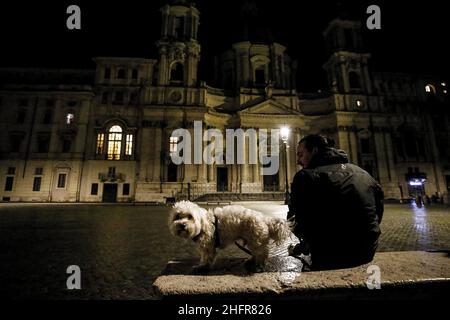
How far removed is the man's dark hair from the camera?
8.33ft

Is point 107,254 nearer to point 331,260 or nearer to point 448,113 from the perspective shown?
point 331,260

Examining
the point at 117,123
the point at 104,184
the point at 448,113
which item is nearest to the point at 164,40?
the point at 117,123

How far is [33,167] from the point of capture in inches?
1114

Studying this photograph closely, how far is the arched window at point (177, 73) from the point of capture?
32.9 meters

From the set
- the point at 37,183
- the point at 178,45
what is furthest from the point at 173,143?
the point at 37,183

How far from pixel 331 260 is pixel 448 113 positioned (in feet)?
160

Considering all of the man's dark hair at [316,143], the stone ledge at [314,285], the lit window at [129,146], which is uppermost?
the lit window at [129,146]

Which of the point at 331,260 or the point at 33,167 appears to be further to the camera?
the point at 33,167

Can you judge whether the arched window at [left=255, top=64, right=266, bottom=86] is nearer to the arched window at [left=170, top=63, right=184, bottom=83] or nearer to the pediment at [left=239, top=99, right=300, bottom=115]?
the pediment at [left=239, top=99, right=300, bottom=115]

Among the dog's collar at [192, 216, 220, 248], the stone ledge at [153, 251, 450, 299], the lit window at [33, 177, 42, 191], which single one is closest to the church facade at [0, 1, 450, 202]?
the lit window at [33, 177, 42, 191]

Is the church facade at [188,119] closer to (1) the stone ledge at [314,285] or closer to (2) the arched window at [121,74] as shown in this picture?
(2) the arched window at [121,74]

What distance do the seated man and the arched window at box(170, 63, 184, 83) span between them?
33205mm

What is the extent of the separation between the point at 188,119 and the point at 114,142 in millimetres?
9757

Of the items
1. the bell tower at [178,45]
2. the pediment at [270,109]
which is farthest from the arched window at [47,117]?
the pediment at [270,109]
